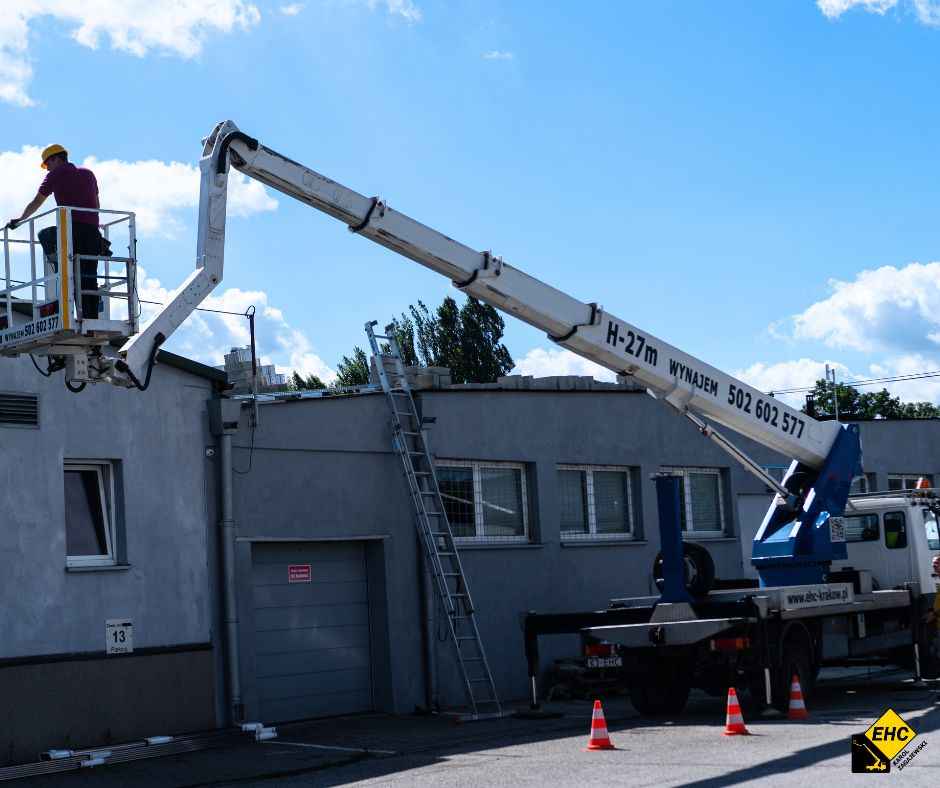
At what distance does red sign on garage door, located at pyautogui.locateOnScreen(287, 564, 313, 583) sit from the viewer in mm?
17016

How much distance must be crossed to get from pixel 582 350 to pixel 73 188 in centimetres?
633

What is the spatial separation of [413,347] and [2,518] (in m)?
53.8

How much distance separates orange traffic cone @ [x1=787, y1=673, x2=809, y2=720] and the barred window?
617cm

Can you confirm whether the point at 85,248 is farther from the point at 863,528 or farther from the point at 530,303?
the point at 863,528

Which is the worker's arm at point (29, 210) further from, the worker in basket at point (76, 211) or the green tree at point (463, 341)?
the green tree at point (463, 341)

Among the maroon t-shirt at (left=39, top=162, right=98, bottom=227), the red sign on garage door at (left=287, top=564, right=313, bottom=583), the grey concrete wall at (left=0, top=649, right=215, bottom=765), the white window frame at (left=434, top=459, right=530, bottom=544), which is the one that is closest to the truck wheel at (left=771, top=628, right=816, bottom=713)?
the white window frame at (left=434, top=459, right=530, bottom=544)

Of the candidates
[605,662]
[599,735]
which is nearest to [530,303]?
[605,662]

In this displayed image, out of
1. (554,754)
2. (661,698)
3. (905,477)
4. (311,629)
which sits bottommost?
(554,754)

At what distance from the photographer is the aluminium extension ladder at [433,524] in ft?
58.2

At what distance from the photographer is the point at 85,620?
14570 millimetres

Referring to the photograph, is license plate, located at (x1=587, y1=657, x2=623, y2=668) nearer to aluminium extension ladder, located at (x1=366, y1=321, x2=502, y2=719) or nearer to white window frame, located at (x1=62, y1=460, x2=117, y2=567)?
aluminium extension ladder, located at (x1=366, y1=321, x2=502, y2=719)

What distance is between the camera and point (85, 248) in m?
11.4

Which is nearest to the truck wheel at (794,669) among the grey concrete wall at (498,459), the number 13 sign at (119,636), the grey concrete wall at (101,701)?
the grey concrete wall at (498,459)

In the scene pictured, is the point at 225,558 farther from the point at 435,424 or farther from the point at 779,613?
the point at 779,613
